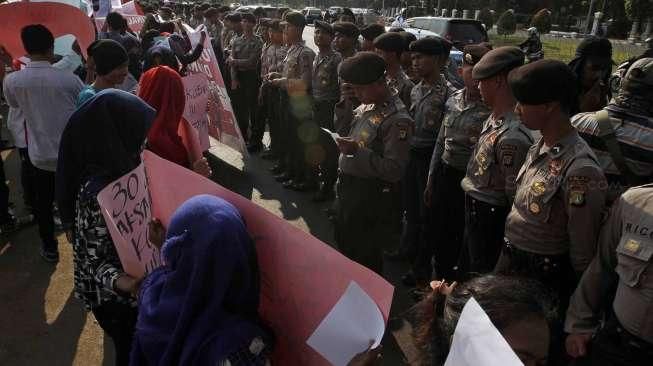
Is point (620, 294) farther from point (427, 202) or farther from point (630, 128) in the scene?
point (427, 202)

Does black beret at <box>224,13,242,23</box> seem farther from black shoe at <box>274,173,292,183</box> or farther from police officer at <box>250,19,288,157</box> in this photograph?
black shoe at <box>274,173,292,183</box>

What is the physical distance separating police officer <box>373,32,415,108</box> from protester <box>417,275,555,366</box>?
9.98 feet

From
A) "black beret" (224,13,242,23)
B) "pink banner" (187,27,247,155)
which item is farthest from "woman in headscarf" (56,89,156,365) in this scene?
"black beret" (224,13,242,23)

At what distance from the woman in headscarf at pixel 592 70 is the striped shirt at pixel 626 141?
1146 mm

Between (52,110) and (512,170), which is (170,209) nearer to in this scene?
(512,170)

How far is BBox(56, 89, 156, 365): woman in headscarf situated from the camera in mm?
1960

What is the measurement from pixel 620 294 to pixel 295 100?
4.55 m

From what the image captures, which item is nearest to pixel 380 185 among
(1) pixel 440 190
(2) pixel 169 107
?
(1) pixel 440 190

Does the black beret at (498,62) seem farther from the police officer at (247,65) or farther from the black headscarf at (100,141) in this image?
the police officer at (247,65)

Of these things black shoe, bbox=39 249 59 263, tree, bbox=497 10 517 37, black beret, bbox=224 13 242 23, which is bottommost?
tree, bbox=497 10 517 37

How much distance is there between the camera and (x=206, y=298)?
1.42 m

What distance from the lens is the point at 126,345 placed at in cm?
219

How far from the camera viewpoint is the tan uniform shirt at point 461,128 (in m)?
3.16

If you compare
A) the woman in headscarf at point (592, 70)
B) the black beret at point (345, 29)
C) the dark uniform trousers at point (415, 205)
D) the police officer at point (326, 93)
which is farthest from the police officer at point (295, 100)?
the woman in headscarf at point (592, 70)
